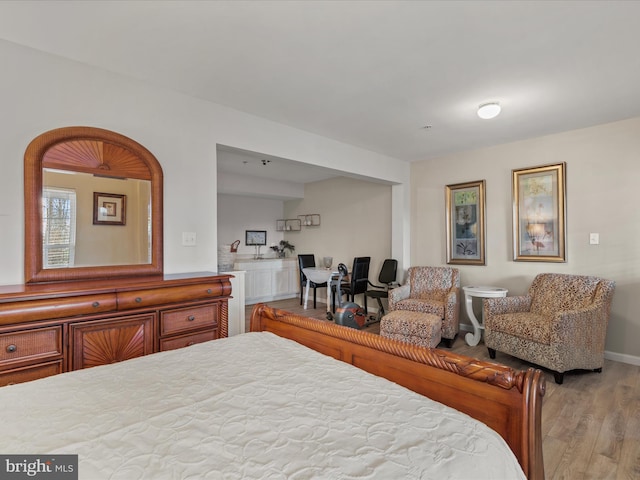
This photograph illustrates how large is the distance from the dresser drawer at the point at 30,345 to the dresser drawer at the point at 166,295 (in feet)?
1.10

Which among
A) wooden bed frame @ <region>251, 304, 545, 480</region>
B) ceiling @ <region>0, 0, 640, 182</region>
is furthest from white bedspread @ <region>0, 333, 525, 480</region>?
ceiling @ <region>0, 0, 640, 182</region>

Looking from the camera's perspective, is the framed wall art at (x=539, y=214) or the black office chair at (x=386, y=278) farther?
the black office chair at (x=386, y=278)

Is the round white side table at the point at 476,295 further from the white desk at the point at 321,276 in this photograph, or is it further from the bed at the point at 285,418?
the bed at the point at 285,418

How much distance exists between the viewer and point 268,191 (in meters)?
6.29

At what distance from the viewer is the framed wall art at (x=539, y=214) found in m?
3.64

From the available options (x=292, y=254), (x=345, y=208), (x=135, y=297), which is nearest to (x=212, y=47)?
(x=135, y=297)

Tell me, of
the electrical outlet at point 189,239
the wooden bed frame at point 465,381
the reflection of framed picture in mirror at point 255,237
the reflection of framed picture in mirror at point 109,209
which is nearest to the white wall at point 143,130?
the electrical outlet at point 189,239

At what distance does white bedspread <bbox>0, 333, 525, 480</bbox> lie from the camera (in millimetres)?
763

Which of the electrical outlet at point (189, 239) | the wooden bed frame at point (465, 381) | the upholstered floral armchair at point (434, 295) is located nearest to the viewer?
the wooden bed frame at point (465, 381)

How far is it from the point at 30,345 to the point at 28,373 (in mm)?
143

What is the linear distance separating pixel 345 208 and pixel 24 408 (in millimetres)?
5382

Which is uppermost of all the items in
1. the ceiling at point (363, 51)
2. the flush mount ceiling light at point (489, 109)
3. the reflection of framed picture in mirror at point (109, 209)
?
the ceiling at point (363, 51)

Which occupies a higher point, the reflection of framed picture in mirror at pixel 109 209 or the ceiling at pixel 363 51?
the ceiling at pixel 363 51

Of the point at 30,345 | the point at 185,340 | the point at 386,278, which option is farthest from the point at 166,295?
the point at 386,278
